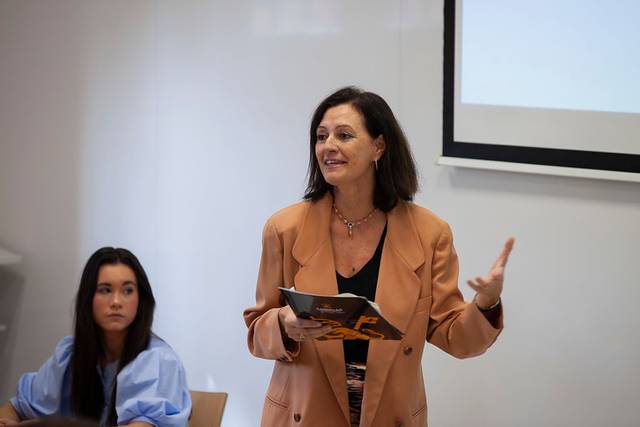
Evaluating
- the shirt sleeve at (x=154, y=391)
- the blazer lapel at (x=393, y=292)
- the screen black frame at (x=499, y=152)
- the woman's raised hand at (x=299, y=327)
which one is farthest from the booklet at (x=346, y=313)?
the screen black frame at (x=499, y=152)

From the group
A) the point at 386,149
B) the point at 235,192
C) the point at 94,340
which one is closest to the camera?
the point at 386,149

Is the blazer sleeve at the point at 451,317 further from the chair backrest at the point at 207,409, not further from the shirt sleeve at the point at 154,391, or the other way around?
the chair backrest at the point at 207,409

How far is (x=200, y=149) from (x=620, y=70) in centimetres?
203

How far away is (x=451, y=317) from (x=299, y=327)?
0.42 m

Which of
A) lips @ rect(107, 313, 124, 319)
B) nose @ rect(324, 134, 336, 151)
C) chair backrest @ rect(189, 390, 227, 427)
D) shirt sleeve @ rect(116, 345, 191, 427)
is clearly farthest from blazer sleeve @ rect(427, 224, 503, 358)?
lips @ rect(107, 313, 124, 319)

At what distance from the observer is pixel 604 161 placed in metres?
3.42

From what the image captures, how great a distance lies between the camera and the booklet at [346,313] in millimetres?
1848

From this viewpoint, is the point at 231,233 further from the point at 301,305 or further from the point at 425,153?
the point at 301,305

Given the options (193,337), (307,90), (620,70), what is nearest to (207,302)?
(193,337)

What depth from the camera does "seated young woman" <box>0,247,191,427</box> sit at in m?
2.74

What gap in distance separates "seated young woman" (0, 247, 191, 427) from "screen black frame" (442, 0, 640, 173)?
1.51 metres

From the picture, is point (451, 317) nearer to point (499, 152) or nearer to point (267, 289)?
point (267, 289)

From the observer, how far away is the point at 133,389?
107 inches

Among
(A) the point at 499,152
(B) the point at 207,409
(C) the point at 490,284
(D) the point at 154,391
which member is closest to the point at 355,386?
(C) the point at 490,284
